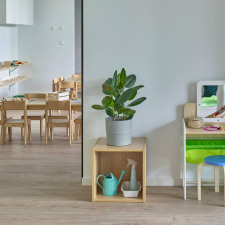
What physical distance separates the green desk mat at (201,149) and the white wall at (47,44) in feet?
24.8

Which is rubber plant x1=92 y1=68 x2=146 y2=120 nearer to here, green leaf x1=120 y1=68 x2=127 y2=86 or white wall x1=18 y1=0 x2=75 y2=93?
green leaf x1=120 y1=68 x2=127 y2=86

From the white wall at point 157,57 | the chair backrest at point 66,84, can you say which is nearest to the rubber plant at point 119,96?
the white wall at point 157,57

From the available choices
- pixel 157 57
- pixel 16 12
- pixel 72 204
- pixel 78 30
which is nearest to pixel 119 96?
pixel 157 57

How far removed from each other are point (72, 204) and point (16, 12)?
6986 mm

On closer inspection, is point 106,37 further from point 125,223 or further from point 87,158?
point 125,223

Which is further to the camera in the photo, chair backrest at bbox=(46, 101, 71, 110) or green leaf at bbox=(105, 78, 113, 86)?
chair backrest at bbox=(46, 101, 71, 110)

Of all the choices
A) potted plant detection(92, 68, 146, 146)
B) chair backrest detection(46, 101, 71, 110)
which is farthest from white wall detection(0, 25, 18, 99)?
potted plant detection(92, 68, 146, 146)

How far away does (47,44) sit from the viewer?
11945 mm

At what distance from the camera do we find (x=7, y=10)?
9.88 meters

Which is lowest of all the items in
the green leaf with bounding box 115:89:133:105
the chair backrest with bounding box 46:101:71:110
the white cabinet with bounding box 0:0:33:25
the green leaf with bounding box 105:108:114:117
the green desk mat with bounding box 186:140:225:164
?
the green desk mat with bounding box 186:140:225:164

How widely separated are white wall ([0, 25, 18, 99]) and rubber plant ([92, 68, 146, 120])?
627cm

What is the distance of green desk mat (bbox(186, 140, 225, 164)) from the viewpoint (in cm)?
484

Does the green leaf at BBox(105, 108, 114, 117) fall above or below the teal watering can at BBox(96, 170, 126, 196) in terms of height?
above

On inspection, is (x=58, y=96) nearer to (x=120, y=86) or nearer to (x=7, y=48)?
(x=120, y=86)
